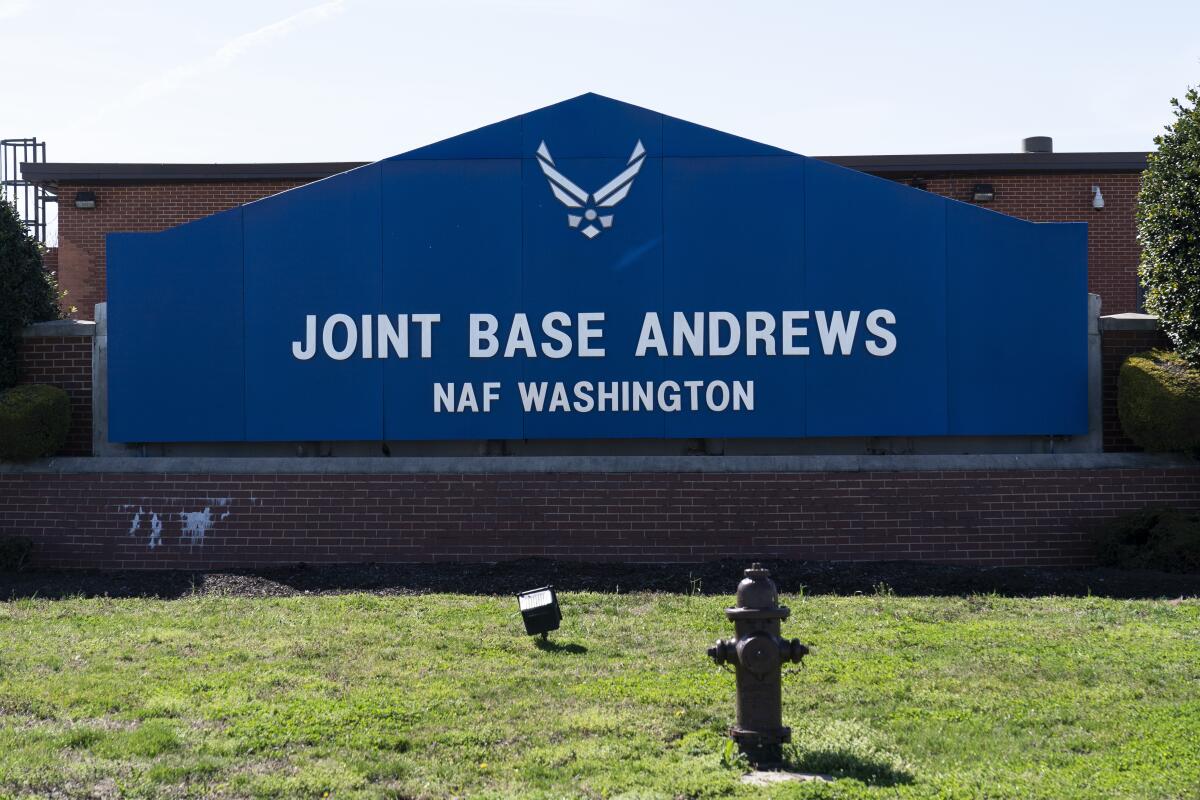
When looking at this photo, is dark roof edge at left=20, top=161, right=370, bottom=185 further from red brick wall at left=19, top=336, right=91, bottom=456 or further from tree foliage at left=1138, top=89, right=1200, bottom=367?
tree foliage at left=1138, top=89, right=1200, bottom=367

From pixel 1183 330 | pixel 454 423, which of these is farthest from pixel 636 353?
pixel 1183 330

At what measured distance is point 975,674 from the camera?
25.5 ft

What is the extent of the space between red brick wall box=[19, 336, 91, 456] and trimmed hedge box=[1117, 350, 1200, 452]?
11423mm

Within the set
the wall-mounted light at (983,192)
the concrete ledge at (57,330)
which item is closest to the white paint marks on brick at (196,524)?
the concrete ledge at (57,330)

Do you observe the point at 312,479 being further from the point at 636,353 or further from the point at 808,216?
the point at 808,216

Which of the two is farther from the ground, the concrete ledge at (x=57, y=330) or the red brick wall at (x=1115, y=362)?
the concrete ledge at (x=57, y=330)

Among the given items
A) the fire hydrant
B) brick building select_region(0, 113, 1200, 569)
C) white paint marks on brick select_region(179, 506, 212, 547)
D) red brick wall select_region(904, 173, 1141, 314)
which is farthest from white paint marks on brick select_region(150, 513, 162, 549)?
red brick wall select_region(904, 173, 1141, 314)

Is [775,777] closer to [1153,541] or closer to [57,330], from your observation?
[1153,541]

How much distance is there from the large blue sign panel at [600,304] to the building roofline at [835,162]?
6.04m

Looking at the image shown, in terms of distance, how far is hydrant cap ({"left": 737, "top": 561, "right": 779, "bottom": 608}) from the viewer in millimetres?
5793

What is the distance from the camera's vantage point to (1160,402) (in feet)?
41.5

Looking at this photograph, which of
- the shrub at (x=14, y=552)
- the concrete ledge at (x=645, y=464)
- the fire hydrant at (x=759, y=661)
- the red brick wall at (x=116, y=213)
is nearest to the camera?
the fire hydrant at (x=759, y=661)

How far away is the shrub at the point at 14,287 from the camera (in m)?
13.7

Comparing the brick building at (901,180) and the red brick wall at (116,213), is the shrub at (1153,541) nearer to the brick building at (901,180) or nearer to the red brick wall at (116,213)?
the brick building at (901,180)
